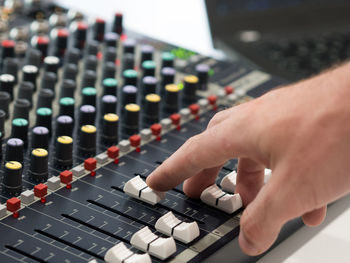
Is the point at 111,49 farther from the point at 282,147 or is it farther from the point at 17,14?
the point at 282,147

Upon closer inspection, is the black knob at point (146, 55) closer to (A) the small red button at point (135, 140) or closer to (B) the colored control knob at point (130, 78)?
(B) the colored control knob at point (130, 78)

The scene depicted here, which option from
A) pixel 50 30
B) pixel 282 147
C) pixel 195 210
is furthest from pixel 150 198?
pixel 50 30

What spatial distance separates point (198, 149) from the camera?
1.24m

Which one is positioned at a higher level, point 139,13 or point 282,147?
point 282,147

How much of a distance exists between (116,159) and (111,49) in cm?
51

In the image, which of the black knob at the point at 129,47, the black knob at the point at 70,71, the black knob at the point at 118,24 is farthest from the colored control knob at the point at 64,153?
the black knob at the point at 118,24

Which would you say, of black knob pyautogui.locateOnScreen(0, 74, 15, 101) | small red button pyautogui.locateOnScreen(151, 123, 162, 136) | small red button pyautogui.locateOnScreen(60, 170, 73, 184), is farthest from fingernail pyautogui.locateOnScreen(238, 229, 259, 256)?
black knob pyautogui.locateOnScreen(0, 74, 15, 101)

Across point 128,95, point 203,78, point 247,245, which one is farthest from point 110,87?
point 247,245

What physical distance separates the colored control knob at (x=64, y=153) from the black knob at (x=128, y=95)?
273 mm

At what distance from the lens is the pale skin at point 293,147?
1071 mm

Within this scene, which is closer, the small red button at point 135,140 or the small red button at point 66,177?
the small red button at point 66,177

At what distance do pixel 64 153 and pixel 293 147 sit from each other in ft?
1.59

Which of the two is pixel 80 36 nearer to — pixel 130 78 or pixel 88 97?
pixel 130 78

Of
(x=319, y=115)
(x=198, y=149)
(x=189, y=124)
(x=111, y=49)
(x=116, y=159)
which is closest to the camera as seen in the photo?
(x=319, y=115)
